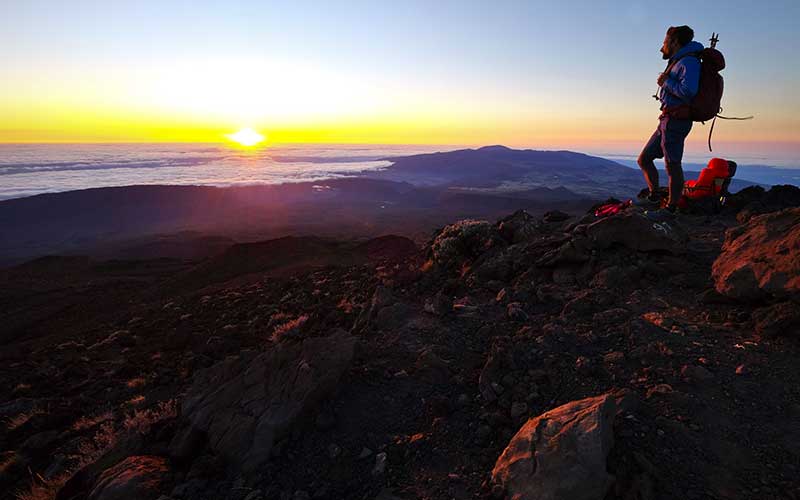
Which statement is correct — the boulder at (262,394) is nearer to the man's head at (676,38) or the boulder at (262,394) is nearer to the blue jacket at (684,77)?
the blue jacket at (684,77)

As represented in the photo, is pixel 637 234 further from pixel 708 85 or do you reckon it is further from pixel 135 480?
pixel 135 480

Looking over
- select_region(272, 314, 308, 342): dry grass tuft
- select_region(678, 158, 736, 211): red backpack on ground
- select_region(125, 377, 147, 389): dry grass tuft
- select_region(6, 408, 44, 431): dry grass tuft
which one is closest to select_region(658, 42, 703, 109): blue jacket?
select_region(678, 158, 736, 211): red backpack on ground

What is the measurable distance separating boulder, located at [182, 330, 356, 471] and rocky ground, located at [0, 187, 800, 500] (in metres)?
0.02

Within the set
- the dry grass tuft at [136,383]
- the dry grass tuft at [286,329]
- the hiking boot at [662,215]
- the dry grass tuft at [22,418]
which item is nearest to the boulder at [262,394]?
the dry grass tuft at [286,329]

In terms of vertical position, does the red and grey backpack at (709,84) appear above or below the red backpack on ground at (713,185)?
above

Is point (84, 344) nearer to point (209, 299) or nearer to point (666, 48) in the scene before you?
point (209, 299)

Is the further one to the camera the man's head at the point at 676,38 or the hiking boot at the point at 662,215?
the hiking boot at the point at 662,215

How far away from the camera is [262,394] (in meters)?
3.70

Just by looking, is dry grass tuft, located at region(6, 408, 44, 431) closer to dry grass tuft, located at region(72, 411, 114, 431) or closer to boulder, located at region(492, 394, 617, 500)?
dry grass tuft, located at region(72, 411, 114, 431)

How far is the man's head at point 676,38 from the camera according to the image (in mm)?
4812

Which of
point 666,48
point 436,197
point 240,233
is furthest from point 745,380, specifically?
point 436,197

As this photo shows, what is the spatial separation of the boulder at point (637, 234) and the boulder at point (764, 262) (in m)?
0.80

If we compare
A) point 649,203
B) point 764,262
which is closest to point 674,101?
point 649,203

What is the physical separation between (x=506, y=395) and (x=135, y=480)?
3036 mm
